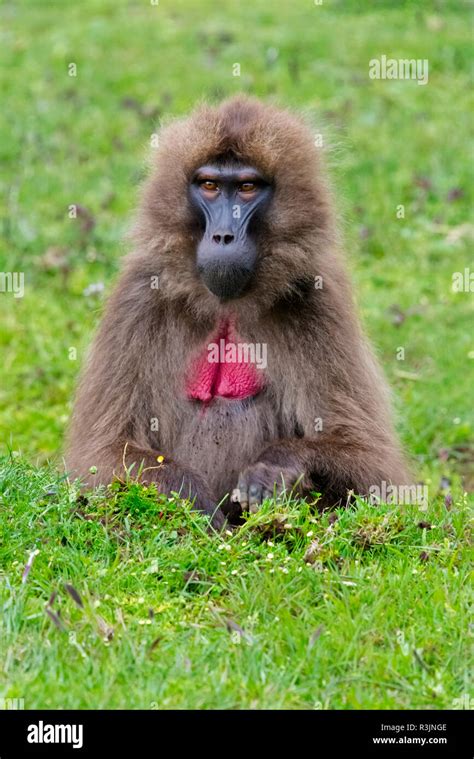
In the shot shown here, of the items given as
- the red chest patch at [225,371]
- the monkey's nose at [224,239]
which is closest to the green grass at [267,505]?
the red chest patch at [225,371]

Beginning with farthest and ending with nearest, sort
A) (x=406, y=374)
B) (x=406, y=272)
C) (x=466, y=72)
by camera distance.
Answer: (x=466, y=72) < (x=406, y=272) < (x=406, y=374)

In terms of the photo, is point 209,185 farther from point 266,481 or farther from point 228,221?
point 266,481

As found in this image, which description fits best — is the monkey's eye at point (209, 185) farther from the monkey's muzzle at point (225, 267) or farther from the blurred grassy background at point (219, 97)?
the blurred grassy background at point (219, 97)

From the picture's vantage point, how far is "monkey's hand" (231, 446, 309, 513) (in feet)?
21.9

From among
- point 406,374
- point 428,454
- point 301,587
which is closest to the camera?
point 301,587

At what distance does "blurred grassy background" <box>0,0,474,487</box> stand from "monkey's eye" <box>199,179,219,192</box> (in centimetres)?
98

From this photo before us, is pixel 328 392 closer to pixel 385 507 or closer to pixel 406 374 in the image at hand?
pixel 385 507

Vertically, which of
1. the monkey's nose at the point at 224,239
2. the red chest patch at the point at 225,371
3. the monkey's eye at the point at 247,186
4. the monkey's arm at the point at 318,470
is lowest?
the monkey's arm at the point at 318,470

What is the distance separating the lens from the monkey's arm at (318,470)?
6.71m

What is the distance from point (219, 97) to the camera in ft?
27.3

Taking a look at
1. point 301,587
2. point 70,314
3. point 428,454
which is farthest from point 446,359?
point 301,587

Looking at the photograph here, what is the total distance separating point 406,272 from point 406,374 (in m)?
1.78

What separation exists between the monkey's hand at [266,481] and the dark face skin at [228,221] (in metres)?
0.92

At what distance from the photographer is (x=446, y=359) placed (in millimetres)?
10727
